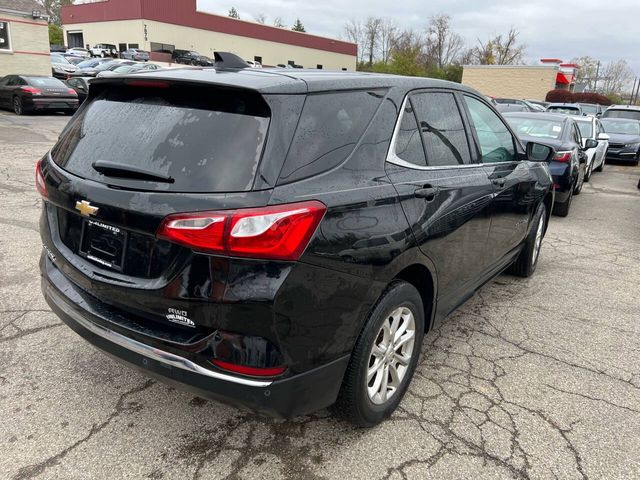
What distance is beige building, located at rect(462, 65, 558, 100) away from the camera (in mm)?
45781

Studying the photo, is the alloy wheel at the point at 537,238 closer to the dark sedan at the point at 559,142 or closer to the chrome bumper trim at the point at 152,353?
the dark sedan at the point at 559,142

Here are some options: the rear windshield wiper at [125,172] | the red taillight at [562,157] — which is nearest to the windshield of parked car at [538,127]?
the red taillight at [562,157]

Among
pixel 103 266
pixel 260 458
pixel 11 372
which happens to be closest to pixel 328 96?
pixel 103 266

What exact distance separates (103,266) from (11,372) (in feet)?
4.30

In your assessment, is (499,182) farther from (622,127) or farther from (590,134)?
(622,127)

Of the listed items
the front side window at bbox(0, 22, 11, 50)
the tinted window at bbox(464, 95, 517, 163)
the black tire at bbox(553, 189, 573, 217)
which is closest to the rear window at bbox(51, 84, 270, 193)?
the tinted window at bbox(464, 95, 517, 163)

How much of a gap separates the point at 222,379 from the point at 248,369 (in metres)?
0.12

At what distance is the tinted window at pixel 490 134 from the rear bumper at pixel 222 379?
214 cm

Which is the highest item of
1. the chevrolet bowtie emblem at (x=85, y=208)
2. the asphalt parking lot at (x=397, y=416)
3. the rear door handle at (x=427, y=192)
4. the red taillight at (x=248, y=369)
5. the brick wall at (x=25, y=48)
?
the brick wall at (x=25, y=48)

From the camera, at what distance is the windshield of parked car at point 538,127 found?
338 inches

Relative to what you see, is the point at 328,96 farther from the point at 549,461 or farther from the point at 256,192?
the point at 549,461

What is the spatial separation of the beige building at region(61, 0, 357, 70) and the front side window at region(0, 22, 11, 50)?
2367 centimetres

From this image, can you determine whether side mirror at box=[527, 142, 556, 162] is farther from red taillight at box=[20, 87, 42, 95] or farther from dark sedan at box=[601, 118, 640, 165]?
red taillight at box=[20, 87, 42, 95]

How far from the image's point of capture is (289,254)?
6.59 feet
